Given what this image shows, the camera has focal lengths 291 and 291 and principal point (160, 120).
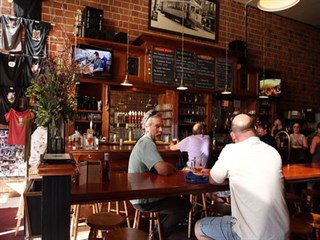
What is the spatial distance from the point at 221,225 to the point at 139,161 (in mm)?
962

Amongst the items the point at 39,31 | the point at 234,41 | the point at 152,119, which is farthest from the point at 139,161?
the point at 234,41

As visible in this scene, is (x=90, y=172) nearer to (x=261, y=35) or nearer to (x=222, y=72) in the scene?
(x=222, y=72)

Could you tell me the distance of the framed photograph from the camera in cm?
642

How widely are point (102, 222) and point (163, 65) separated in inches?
164

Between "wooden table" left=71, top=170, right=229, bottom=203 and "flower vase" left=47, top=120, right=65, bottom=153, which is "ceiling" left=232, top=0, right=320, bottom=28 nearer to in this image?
"wooden table" left=71, top=170, right=229, bottom=203

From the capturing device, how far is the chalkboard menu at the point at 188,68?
5.82m

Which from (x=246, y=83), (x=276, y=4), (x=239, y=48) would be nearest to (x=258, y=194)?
(x=276, y=4)

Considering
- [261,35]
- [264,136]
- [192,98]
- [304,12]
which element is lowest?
[264,136]

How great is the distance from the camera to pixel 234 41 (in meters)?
6.98

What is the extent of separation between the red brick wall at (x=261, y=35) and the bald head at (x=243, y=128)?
Result: 4002 millimetres

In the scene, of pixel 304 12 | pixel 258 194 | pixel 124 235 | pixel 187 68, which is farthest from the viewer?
pixel 304 12

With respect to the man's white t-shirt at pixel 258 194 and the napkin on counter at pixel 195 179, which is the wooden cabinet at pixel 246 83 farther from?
the man's white t-shirt at pixel 258 194

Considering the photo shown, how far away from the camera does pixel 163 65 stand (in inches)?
231

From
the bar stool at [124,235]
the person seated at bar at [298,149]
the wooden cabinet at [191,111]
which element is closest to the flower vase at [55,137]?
the bar stool at [124,235]
